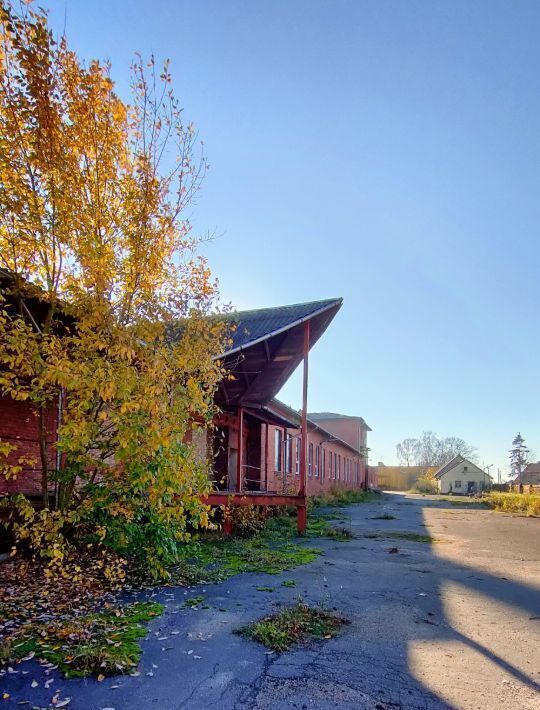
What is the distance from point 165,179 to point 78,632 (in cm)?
517

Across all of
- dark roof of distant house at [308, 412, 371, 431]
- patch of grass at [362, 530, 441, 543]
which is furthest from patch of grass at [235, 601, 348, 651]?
dark roof of distant house at [308, 412, 371, 431]

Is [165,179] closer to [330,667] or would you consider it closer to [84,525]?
[84,525]

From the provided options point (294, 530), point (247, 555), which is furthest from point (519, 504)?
point (247, 555)

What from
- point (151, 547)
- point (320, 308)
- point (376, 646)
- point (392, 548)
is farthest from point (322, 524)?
point (376, 646)

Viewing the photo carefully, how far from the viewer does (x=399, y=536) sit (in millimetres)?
13328

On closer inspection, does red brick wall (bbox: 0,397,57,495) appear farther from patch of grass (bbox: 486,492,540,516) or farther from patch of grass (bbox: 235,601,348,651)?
patch of grass (bbox: 486,492,540,516)

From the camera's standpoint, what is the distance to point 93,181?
612 centimetres

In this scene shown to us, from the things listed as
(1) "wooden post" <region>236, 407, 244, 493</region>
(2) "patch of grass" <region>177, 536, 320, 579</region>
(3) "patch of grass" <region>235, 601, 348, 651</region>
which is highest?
(1) "wooden post" <region>236, 407, 244, 493</region>

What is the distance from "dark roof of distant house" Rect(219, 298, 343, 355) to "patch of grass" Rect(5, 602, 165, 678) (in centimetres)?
671

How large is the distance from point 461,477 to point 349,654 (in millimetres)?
75089

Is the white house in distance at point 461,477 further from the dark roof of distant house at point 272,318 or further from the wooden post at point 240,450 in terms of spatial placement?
the dark roof of distant house at point 272,318

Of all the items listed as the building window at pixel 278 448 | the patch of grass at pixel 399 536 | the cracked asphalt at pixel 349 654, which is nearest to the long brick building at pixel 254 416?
the building window at pixel 278 448

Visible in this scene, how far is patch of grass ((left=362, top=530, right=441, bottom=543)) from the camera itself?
1280 cm

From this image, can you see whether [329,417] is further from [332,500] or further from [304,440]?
[304,440]
